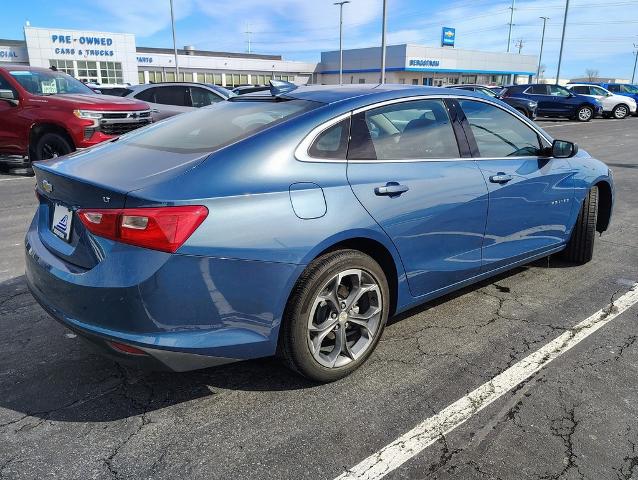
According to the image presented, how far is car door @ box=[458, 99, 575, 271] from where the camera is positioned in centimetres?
371

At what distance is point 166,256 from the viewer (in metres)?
2.30

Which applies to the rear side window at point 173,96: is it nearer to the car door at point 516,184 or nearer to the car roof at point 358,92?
the car roof at point 358,92

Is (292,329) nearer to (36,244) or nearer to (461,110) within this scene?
(36,244)

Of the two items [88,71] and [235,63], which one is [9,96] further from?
[235,63]

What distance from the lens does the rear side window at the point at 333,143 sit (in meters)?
→ 2.84

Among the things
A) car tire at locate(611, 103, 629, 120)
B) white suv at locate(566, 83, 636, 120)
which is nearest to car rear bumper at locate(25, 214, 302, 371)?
white suv at locate(566, 83, 636, 120)

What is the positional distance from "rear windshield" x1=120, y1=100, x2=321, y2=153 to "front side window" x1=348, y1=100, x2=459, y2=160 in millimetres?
342

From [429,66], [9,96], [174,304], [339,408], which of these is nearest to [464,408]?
[339,408]

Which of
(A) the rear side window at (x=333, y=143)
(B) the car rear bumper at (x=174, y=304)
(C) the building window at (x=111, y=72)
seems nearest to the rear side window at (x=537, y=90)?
(A) the rear side window at (x=333, y=143)

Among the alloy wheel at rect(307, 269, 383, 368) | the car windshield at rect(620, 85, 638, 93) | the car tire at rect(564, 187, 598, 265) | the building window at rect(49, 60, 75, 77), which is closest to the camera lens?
the alloy wheel at rect(307, 269, 383, 368)

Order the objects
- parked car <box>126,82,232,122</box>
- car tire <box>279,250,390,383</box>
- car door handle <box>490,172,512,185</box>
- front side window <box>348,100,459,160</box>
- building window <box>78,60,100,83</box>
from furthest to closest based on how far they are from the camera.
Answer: building window <box>78,60,100,83</box>, parked car <box>126,82,232,122</box>, car door handle <box>490,172,512,185</box>, front side window <box>348,100,459,160</box>, car tire <box>279,250,390,383</box>

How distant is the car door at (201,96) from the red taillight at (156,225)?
11.2 meters

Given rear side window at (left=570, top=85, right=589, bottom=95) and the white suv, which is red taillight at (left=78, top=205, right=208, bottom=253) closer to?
the white suv

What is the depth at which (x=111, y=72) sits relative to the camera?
53.8 m
